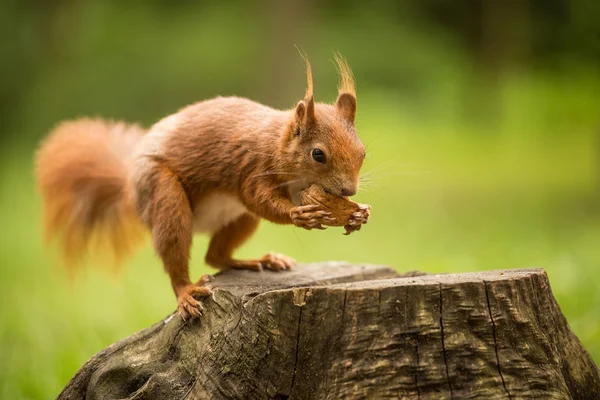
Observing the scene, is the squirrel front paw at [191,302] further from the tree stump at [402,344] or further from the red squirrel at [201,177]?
the tree stump at [402,344]

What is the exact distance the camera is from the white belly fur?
305 centimetres

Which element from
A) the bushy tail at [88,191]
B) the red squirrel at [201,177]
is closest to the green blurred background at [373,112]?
the bushy tail at [88,191]

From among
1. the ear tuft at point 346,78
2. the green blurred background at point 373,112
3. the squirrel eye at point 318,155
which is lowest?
the squirrel eye at point 318,155

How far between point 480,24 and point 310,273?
6338 mm

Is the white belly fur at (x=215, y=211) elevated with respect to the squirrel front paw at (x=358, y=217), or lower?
elevated

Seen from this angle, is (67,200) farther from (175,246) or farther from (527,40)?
(527,40)

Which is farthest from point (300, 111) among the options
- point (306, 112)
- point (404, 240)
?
point (404, 240)

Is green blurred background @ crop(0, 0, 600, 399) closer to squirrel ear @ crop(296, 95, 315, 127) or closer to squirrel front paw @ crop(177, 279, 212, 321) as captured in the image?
squirrel front paw @ crop(177, 279, 212, 321)

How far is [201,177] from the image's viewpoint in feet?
9.82

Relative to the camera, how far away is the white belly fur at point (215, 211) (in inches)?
120

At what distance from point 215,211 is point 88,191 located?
739mm

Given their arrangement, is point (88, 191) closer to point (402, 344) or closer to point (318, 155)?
point (318, 155)

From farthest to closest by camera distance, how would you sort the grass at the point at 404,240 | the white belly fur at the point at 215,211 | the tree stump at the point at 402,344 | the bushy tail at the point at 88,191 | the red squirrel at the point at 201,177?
the grass at the point at 404,240
the bushy tail at the point at 88,191
the white belly fur at the point at 215,211
the red squirrel at the point at 201,177
the tree stump at the point at 402,344

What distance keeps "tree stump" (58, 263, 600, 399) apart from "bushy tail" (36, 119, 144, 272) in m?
1.33
